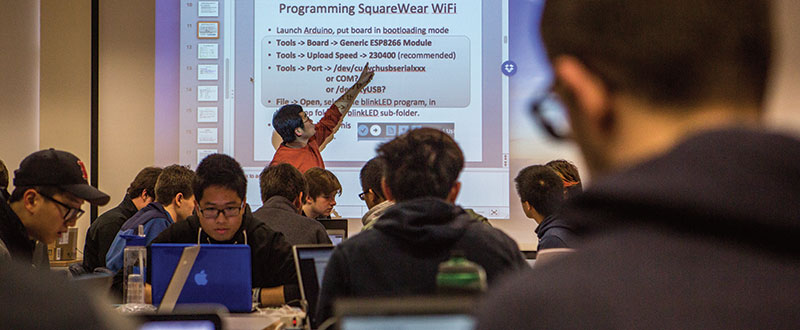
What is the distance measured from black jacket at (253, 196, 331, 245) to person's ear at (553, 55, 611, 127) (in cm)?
300

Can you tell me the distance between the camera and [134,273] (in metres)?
3.04

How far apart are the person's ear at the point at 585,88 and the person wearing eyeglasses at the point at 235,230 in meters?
2.69

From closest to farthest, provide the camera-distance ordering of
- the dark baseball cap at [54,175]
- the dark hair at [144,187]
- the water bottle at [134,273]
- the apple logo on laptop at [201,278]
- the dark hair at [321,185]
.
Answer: the apple logo on laptop at [201,278]
the dark baseball cap at [54,175]
the water bottle at [134,273]
the dark hair at [144,187]
the dark hair at [321,185]

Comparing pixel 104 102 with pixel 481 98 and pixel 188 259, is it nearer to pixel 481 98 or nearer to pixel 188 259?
pixel 481 98

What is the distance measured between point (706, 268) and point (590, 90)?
0.19m

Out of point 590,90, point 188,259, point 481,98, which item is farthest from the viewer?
point 481,98

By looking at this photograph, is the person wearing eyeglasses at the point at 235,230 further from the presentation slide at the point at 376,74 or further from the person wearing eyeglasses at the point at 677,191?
the person wearing eyeglasses at the point at 677,191

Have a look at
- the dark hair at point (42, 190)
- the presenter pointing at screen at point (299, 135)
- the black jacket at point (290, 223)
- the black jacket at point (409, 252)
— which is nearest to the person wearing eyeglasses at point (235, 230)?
the black jacket at point (290, 223)

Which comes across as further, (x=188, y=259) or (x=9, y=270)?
(x=188, y=259)

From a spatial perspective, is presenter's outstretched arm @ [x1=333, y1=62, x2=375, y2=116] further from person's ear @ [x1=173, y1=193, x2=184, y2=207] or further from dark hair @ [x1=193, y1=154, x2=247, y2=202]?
dark hair @ [x1=193, y1=154, x2=247, y2=202]

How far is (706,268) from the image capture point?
53 cm

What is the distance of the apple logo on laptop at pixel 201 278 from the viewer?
8.52 feet

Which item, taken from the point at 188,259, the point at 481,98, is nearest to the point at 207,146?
the point at 481,98

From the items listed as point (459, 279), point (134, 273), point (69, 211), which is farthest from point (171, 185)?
point (459, 279)
